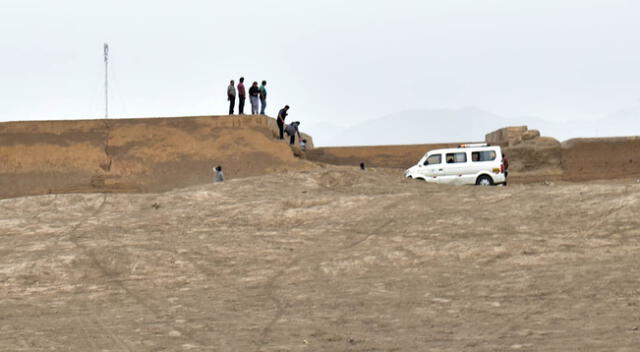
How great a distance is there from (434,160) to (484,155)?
1.39 m

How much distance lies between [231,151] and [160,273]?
1381 centimetres

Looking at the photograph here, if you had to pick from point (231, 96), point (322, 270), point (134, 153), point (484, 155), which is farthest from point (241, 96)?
point (322, 270)


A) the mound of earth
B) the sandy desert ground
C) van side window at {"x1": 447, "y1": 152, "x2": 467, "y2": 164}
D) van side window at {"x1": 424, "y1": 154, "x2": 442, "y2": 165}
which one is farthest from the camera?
the mound of earth

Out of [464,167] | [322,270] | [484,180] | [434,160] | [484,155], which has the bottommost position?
[322,270]

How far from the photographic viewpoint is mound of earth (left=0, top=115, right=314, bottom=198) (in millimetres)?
25453

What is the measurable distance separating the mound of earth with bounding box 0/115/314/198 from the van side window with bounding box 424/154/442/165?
386 centimetres

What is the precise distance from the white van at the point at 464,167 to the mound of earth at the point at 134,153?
392cm

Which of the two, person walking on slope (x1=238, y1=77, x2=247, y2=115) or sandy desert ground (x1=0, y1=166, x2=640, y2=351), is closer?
sandy desert ground (x1=0, y1=166, x2=640, y2=351)

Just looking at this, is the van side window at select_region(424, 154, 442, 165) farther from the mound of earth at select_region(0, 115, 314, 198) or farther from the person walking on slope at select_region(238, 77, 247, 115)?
the person walking on slope at select_region(238, 77, 247, 115)

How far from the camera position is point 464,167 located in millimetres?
22906

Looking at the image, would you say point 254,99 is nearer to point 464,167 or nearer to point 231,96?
point 231,96

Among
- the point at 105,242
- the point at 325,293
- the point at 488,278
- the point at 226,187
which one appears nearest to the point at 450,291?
the point at 488,278

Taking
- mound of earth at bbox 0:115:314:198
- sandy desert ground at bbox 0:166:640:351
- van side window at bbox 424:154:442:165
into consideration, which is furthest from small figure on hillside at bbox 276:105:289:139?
sandy desert ground at bbox 0:166:640:351

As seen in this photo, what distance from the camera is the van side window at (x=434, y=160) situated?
23.2 m
